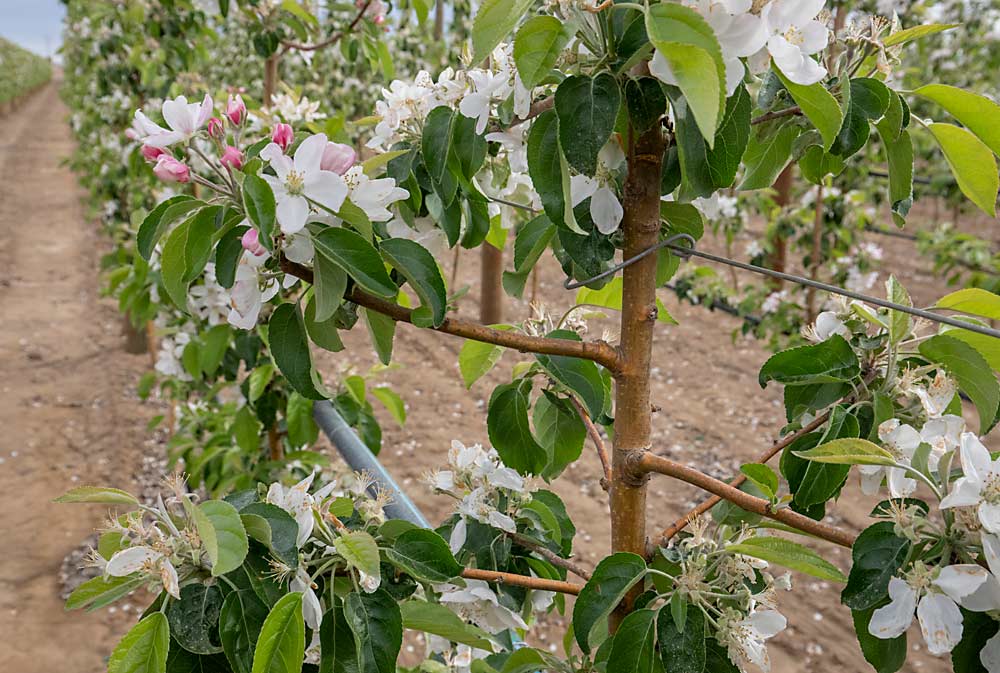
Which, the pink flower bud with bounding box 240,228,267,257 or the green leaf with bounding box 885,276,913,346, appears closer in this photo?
the pink flower bud with bounding box 240,228,267,257

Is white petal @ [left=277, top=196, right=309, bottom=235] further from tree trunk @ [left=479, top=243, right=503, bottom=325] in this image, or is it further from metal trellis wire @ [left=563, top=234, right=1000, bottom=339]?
tree trunk @ [left=479, top=243, right=503, bottom=325]

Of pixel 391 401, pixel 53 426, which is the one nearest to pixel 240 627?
pixel 391 401

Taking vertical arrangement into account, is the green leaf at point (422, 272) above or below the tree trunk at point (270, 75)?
below

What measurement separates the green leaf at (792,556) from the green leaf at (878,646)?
1.5 inches

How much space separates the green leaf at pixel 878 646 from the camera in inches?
25.1

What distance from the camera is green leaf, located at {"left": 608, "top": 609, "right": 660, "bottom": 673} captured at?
0.71m

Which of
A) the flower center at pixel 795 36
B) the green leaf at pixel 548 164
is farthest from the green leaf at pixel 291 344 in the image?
the flower center at pixel 795 36

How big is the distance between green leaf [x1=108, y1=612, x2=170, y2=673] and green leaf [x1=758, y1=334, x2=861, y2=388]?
21.4 inches

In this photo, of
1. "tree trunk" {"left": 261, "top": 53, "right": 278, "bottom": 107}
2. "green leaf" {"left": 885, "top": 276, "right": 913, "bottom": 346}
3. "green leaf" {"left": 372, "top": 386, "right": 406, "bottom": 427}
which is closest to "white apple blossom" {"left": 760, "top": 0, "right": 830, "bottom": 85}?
"green leaf" {"left": 885, "top": 276, "right": 913, "bottom": 346}

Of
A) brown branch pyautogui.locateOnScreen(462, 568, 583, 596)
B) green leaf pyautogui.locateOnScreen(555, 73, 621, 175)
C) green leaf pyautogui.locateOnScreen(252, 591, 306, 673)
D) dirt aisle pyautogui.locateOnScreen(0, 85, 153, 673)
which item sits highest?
green leaf pyautogui.locateOnScreen(555, 73, 621, 175)

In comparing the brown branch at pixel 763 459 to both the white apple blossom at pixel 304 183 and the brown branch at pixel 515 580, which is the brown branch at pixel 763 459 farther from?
the white apple blossom at pixel 304 183

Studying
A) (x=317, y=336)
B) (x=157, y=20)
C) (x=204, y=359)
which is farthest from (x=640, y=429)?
(x=157, y=20)

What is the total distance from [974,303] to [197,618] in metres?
0.74

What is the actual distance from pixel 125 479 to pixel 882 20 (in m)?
3.67
